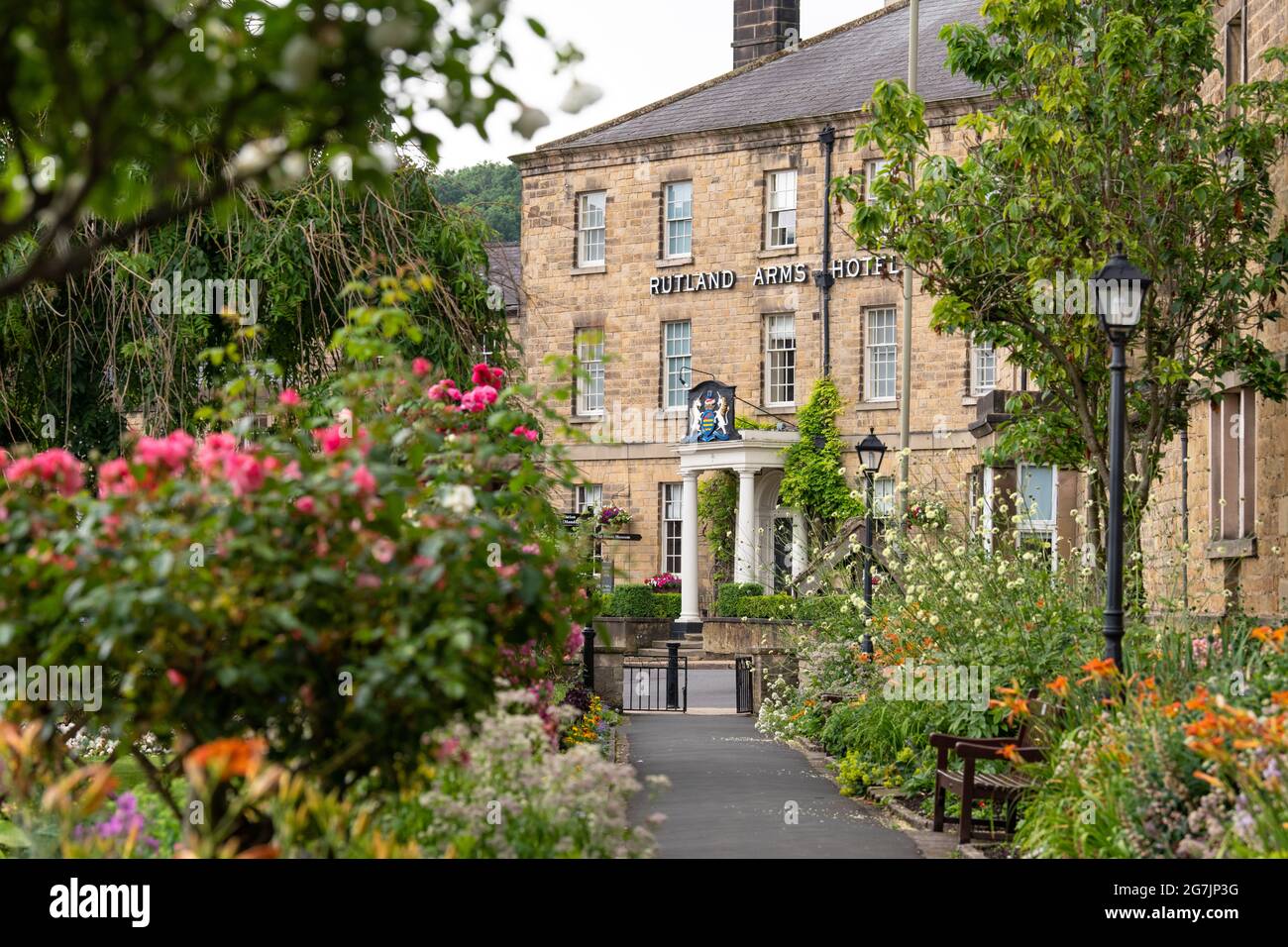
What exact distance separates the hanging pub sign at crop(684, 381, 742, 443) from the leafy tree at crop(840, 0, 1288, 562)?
21185 millimetres

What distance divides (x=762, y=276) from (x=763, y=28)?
25.4ft

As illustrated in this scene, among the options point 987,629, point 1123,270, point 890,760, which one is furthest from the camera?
point 890,760

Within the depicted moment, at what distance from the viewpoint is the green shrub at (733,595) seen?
33688 millimetres

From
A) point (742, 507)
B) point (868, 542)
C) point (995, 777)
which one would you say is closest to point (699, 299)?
point (742, 507)

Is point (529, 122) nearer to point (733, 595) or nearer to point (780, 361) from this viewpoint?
point (733, 595)

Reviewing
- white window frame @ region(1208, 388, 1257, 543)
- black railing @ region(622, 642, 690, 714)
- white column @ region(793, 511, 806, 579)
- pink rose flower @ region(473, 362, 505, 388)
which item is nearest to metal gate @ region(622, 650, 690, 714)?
black railing @ region(622, 642, 690, 714)

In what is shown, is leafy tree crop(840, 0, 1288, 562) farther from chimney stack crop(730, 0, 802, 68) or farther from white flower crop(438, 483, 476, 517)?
chimney stack crop(730, 0, 802, 68)

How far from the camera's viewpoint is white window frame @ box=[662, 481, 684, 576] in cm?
3822
